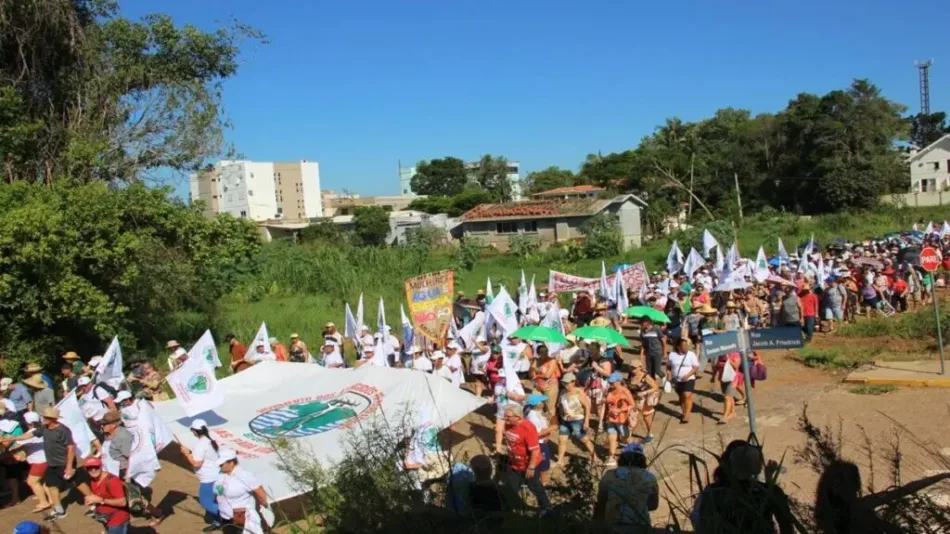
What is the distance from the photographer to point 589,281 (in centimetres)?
2066

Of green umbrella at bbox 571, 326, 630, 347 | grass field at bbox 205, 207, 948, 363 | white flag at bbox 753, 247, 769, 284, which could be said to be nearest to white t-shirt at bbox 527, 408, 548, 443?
green umbrella at bbox 571, 326, 630, 347

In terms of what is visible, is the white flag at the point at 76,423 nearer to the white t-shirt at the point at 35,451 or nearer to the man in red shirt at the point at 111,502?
the white t-shirt at the point at 35,451

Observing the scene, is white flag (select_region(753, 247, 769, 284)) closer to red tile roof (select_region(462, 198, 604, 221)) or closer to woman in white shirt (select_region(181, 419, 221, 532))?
woman in white shirt (select_region(181, 419, 221, 532))

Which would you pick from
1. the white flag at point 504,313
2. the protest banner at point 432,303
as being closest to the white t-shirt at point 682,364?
the white flag at point 504,313

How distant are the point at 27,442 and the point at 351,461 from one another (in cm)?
713

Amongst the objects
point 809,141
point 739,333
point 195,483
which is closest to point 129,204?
point 195,483

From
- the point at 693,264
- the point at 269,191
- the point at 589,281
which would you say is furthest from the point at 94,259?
the point at 269,191

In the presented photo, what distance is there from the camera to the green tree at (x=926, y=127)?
94.5m

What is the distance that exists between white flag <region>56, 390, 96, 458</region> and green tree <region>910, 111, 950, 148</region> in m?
103

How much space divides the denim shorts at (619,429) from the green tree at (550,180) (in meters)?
85.6

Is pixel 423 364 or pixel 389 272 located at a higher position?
pixel 389 272

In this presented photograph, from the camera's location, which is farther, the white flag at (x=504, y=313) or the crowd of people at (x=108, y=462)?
the white flag at (x=504, y=313)

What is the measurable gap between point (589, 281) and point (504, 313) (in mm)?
5659

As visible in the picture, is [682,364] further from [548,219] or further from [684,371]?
[548,219]
